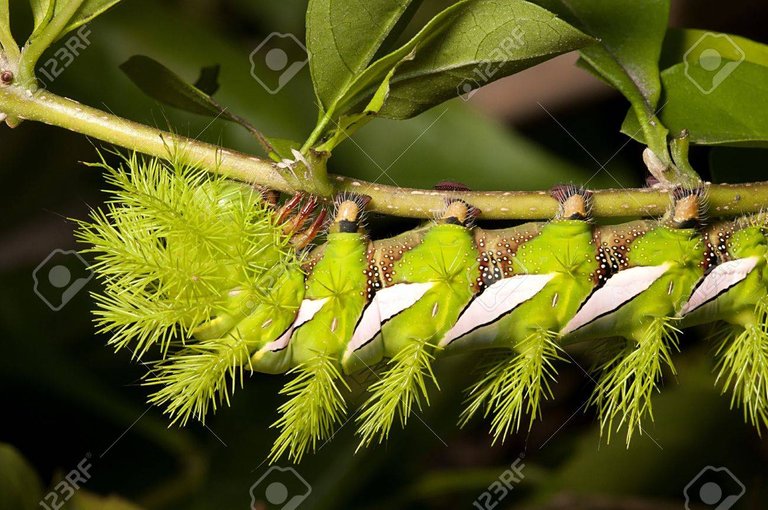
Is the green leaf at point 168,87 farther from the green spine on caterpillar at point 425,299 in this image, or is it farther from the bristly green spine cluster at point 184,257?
the green spine on caterpillar at point 425,299

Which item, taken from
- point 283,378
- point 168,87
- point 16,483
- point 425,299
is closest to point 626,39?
point 425,299

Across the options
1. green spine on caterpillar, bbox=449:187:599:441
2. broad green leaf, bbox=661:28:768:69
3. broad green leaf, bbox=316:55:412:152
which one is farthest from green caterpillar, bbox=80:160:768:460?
broad green leaf, bbox=661:28:768:69

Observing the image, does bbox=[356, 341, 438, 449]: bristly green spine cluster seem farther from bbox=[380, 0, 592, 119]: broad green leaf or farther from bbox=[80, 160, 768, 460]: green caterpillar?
bbox=[380, 0, 592, 119]: broad green leaf

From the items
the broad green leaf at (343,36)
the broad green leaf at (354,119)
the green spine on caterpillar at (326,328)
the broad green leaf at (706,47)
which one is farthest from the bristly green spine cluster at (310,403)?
the broad green leaf at (706,47)

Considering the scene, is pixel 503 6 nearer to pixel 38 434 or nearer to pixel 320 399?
pixel 320 399

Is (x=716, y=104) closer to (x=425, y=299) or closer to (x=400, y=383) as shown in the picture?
(x=425, y=299)

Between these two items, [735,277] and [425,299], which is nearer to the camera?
[425,299]
